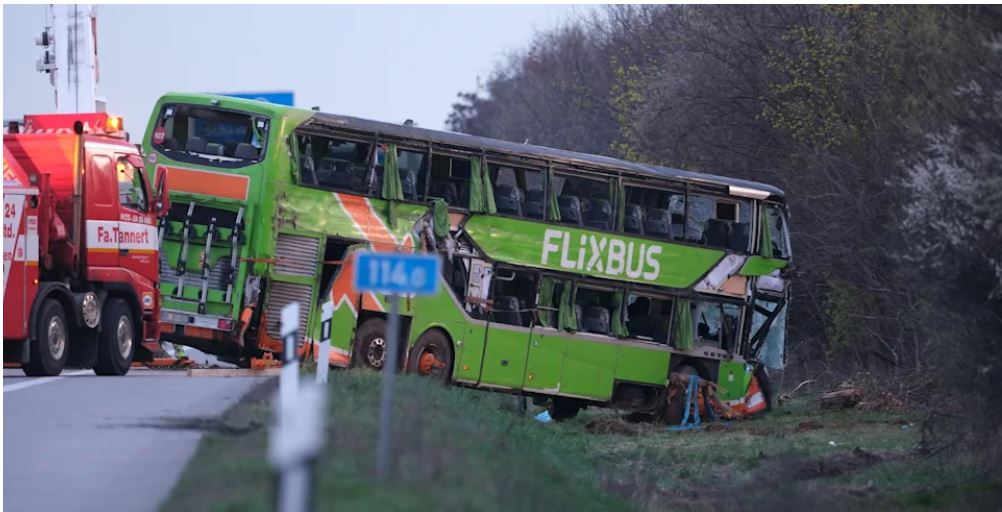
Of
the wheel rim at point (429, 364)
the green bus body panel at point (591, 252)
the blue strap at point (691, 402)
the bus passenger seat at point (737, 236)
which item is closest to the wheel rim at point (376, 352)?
the wheel rim at point (429, 364)

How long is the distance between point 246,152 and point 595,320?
603 centimetres

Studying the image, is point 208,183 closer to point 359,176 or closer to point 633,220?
point 359,176

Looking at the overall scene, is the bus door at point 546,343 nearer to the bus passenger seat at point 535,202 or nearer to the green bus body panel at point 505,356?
the green bus body panel at point 505,356

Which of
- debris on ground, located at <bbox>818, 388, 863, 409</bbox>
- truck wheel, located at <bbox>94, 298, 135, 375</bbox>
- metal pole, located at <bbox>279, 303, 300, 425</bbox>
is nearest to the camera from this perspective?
metal pole, located at <bbox>279, 303, 300, 425</bbox>

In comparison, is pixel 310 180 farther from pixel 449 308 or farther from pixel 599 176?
pixel 599 176

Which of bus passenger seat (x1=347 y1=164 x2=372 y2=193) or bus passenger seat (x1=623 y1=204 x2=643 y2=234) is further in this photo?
bus passenger seat (x1=623 y1=204 x2=643 y2=234)

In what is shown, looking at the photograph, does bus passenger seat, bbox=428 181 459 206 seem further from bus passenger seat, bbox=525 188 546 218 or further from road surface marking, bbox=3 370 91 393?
road surface marking, bbox=3 370 91 393

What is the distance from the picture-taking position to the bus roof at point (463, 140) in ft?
77.7

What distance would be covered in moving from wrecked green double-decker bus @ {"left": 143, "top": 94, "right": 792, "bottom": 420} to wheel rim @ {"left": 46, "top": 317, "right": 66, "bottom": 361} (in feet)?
8.58

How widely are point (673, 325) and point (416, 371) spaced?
4586mm

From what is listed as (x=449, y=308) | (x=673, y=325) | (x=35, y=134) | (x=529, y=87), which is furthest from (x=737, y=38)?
(x=529, y=87)

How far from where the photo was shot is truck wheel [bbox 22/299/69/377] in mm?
20391

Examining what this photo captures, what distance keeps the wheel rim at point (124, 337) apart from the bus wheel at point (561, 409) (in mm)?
7921

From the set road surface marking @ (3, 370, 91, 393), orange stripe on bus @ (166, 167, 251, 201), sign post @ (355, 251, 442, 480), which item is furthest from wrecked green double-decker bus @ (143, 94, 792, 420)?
sign post @ (355, 251, 442, 480)
